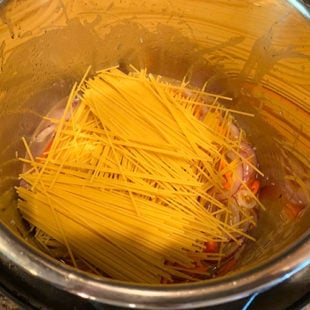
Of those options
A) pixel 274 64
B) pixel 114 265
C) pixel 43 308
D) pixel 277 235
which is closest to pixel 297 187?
pixel 277 235

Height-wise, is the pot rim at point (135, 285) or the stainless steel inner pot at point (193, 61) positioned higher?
the stainless steel inner pot at point (193, 61)

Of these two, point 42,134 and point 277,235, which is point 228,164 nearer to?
point 277,235

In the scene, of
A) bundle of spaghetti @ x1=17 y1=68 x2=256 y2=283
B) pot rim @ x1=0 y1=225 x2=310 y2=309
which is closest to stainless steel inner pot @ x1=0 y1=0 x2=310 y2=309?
bundle of spaghetti @ x1=17 y1=68 x2=256 y2=283

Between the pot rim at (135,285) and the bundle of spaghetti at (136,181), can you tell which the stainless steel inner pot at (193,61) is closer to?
the bundle of spaghetti at (136,181)

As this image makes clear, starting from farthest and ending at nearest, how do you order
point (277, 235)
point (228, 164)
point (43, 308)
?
point (228, 164) < point (277, 235) < point (43, 308)

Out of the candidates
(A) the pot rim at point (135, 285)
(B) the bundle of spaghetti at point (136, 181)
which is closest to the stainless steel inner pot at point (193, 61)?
(B) the bundle of spaghetti at point (136, 181)

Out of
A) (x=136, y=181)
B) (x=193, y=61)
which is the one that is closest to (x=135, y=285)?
(x=136, y=181)
